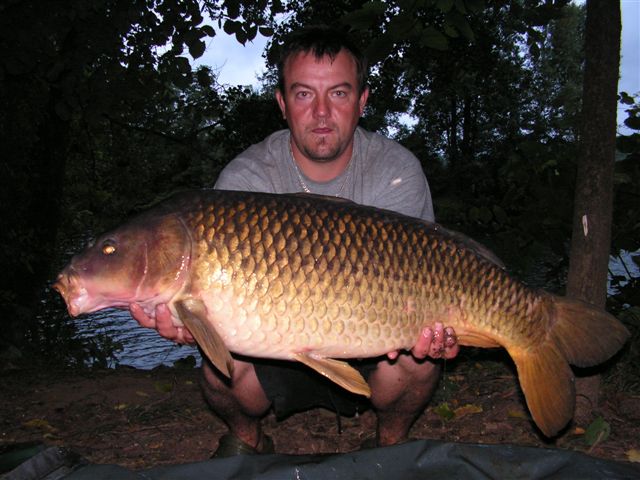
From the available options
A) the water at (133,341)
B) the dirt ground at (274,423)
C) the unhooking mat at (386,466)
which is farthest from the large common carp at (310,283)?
the water at (133,341)

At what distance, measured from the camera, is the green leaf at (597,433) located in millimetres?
1814

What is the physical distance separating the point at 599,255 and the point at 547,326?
21.2 inches

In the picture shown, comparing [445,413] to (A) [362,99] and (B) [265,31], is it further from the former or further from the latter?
(B) [265,31]

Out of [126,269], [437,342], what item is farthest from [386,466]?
[126,269]

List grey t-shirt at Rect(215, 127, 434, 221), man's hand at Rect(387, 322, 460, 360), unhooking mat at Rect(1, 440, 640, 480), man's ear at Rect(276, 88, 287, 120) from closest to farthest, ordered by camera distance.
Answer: unhooking mat at Rect(1, 440, 640, 480)
man's hand at Rect(387, 322, 460, 360)
grey t-shirt at Rect(215, 127, 434, 221)
man's ear at Rect(276, 88, 287, 120)

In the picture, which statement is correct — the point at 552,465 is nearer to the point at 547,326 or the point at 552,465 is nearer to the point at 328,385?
the point at 547,326

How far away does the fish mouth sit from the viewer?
4.70ft

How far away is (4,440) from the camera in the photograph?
2215 millimetres

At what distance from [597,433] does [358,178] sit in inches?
42.3

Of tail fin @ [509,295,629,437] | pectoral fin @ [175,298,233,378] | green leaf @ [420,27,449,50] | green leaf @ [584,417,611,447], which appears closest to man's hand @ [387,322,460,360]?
tail fin @ [509,295,629,437]

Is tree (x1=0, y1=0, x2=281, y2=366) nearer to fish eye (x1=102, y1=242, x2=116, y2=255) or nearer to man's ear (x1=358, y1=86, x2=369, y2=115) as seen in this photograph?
man's ear (x1=358, y1=86, x2=369, y2=115)

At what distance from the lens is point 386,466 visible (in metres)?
1.34

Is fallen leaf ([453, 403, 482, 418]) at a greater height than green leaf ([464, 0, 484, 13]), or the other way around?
green leaf ([464, 0, 484, 13])

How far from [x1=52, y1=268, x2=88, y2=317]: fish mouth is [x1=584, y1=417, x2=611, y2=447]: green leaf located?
59.1 inches
